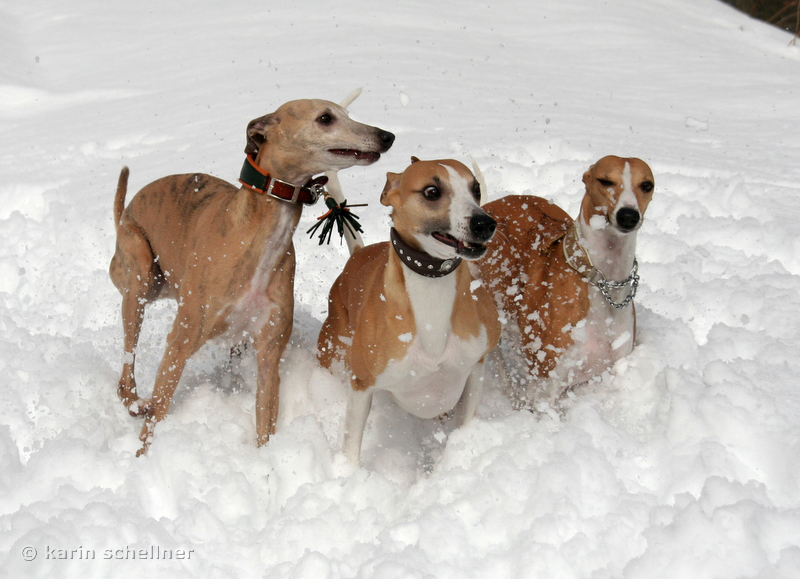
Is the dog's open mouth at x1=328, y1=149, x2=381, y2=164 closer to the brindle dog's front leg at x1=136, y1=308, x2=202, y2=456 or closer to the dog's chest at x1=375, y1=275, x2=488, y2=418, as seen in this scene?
the dog's chest at x1=375, y1=275, x2=488, y2=418

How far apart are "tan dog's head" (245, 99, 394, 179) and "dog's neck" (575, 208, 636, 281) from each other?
37.3 inches

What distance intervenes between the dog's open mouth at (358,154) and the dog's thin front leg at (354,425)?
972mm


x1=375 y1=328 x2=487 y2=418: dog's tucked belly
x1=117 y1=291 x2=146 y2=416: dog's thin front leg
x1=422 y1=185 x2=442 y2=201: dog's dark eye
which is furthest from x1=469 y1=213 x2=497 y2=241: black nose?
x1=117 y1=291 x2=146 y2=416: dog's thin front leg

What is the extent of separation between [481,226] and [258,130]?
45.0 inches

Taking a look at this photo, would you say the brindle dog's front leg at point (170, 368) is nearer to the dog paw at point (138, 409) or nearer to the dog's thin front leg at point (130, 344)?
the dog paw at point (138, 409)

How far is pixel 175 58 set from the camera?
1005 centimetres

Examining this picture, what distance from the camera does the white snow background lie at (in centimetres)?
250

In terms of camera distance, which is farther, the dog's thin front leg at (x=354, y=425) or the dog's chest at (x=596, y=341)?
the dog's chest at (x=596, y=341)

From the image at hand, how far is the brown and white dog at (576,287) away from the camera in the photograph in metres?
3.14

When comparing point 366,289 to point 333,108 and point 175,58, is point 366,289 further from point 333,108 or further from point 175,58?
point 175,58

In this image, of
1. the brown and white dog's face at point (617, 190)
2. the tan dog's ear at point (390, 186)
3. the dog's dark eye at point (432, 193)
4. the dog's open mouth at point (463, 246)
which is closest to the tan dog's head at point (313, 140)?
the tan dog's ear at point (390, 186)

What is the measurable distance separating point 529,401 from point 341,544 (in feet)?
4.15

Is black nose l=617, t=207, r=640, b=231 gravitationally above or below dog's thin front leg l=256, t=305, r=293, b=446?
above

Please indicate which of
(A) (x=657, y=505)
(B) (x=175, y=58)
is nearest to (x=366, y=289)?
(A) (x=657, y=505)
